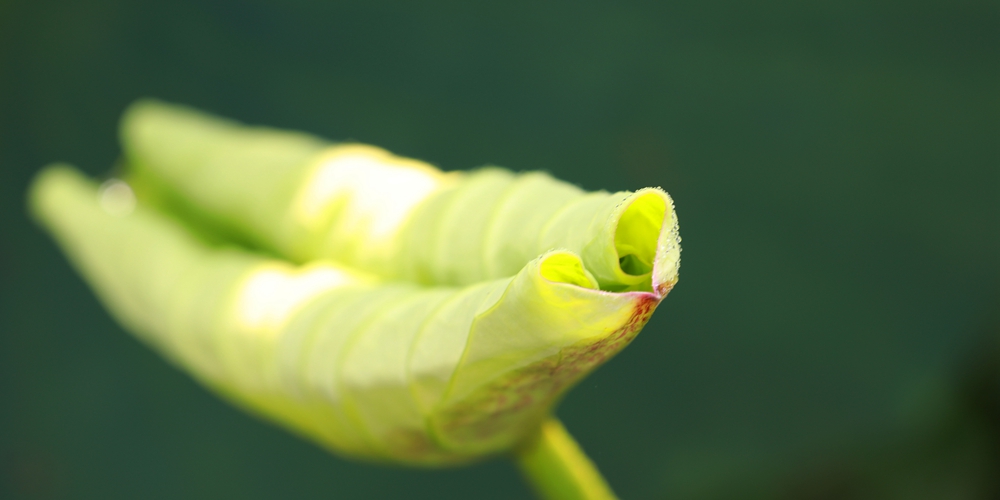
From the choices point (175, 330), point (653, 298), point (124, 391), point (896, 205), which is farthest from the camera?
point (124, 391)

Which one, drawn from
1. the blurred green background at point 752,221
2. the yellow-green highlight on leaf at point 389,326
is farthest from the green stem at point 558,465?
the blurred green background at point 752,221

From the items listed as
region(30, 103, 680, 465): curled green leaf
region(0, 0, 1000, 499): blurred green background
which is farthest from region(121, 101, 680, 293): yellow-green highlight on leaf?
region(0, 0, 1000, 499): blurred green background

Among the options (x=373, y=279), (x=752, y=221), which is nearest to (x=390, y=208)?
(x=373, y=279)

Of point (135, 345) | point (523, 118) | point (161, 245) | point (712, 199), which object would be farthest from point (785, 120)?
point (135, 345)

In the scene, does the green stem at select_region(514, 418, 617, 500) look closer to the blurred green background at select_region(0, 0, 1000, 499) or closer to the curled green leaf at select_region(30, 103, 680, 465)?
the curled green leaf at select_region(30, 103, 680, 465)

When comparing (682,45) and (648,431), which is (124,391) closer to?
(648,431)

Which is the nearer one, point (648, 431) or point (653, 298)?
point (653, 298)

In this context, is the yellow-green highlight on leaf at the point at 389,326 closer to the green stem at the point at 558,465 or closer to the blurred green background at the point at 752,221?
the green stem at the point at 558,465
